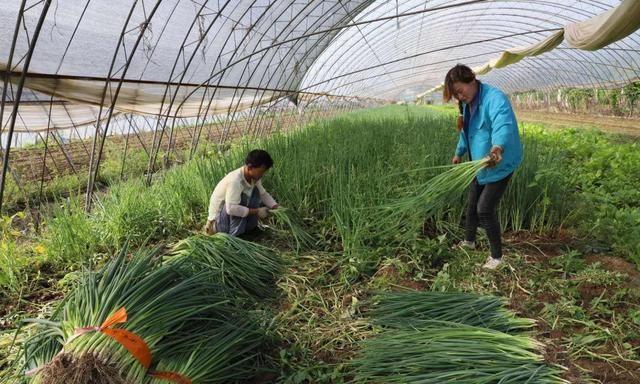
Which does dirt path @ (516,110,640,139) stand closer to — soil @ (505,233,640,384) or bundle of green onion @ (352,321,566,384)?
soil @ (505,233,640,384)

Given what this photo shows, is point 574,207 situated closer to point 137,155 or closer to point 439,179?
point 439,179

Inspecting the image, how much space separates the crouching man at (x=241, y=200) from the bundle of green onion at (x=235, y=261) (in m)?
0.46

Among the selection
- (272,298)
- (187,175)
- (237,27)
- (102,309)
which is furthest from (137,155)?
(102,309)

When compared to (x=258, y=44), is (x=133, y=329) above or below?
below

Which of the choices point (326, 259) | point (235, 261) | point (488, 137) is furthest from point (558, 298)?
point (235, 261)

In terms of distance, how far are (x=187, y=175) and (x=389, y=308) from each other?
2393mm

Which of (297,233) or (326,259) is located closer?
(326,259)

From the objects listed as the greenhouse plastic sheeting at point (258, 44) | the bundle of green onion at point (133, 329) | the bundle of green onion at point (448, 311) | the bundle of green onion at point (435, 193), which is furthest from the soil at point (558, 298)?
the greenhouse plastic sheeting at point (258, 44)

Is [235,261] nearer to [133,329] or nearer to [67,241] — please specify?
[133,329]

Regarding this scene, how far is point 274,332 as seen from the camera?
6.06 feet

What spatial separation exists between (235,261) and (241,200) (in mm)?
836

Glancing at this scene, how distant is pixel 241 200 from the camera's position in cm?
305

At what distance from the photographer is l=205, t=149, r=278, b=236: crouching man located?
2.81m

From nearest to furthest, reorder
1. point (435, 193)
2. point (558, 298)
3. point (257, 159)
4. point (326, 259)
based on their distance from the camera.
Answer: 1. point (558, 298)
2. point (435, 193)
3. point (326, 259)
4. point (257, 159)
